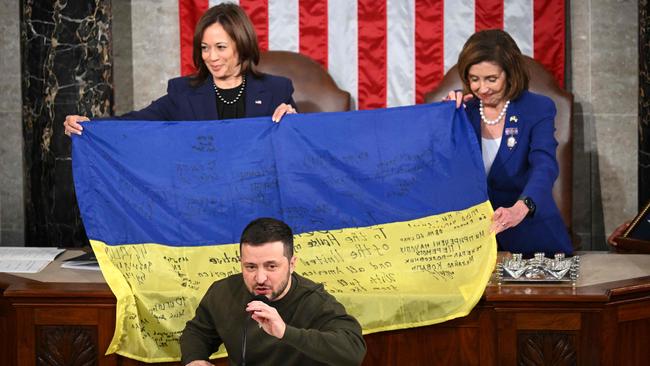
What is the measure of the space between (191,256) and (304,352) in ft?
5.00

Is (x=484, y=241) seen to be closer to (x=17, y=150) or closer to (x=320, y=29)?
(x=320, y=29)

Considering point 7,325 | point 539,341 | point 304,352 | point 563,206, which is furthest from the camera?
point 563,206

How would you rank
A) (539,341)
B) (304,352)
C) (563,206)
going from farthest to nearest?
(563,206) < (539,341) < (304,352)

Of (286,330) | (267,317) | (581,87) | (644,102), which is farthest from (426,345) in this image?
(581,87)

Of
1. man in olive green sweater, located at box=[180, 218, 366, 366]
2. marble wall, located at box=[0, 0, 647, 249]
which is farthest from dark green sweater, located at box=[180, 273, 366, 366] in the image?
marble wall, located at box=[0, 0, 647, 249]

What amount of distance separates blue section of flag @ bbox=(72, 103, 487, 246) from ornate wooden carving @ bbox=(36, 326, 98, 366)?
0.45m

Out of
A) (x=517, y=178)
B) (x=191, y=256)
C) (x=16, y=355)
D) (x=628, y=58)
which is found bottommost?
(x=16, y=355)

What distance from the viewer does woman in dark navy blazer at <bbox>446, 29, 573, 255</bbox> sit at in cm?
510

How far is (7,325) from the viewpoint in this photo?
197 inches

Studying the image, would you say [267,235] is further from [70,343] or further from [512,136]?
[512,136]

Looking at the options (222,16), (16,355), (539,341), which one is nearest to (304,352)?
(539,341)

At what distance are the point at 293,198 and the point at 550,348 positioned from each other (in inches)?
50.5

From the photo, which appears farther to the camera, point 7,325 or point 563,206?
point 563,206

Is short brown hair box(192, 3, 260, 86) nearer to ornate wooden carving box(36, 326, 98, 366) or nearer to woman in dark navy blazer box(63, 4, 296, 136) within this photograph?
woman in dark navy blazer box(63, 4, 296, 136)
